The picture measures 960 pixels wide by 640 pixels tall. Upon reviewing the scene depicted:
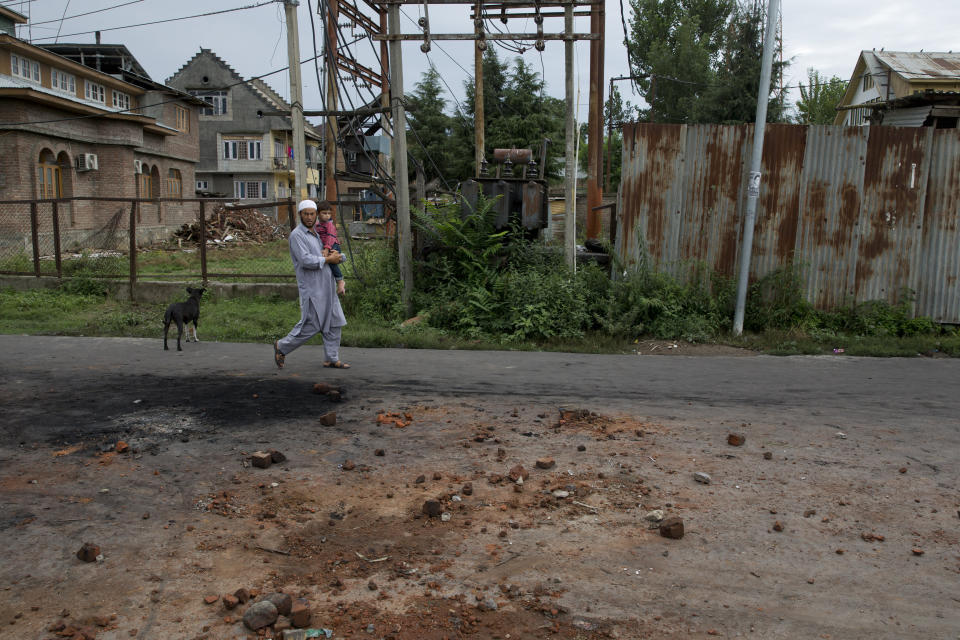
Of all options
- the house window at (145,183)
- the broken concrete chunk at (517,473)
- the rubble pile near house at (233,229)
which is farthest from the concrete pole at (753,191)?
the house window at (145,183)

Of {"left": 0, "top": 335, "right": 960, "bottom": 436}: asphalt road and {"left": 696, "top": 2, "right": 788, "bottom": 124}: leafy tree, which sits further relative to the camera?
{"left": 696, "top": 2, "right": 788, "bottom": 124}: leafy tree

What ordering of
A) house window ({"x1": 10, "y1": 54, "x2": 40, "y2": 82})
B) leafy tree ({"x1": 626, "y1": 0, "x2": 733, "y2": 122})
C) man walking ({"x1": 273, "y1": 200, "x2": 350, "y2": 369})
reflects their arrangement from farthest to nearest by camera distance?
leafy tree ({"x1": 626, "y1": 0, "x2": 733, "y2": 122}) → house window ({"x1": 10, "y1": 54, "x2": 40, "y2": 82}) → man walking ({"x1": 273, "y1": 200, "x2": 350, "y2": 369})

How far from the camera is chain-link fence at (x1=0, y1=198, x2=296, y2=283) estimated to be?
1380 centimetres

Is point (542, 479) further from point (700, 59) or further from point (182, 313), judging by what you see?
point (700, 59)

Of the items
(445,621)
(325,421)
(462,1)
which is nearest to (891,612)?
(445,621)

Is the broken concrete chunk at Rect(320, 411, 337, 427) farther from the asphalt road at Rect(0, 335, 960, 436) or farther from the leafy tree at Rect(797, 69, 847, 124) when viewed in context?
the leafy tree at Rect(797, 69, 847, 124)

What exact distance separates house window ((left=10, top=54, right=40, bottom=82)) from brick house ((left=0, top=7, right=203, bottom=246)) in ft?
0.13

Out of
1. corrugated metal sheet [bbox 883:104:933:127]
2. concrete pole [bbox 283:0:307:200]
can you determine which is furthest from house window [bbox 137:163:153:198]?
corrugated metal sheet [bbox 883:104:933:127]

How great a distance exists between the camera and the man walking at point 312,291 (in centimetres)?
776

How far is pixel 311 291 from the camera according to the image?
7863 mm

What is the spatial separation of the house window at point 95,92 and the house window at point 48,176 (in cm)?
583

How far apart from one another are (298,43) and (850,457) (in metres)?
11.0

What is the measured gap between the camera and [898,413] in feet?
20.6

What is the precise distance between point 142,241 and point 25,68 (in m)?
8.13
